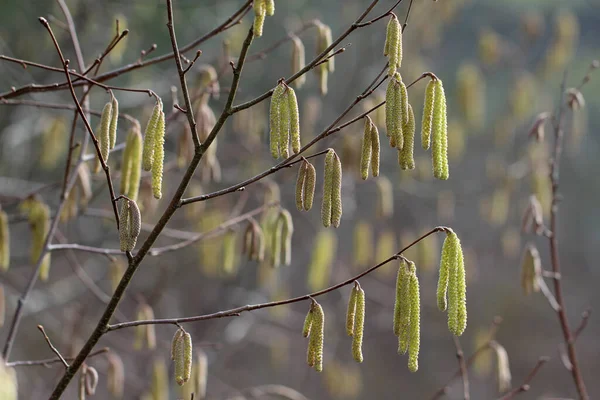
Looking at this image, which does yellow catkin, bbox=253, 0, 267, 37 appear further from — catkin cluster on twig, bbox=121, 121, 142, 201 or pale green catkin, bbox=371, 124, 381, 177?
catkin cluster on twig, bbox=121, 121, 142, 201

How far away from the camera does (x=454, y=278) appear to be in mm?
1473

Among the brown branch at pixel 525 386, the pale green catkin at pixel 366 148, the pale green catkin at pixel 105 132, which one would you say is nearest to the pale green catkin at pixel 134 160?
the pale green catkin at pixel 105 132

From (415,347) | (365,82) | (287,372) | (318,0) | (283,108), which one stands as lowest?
(287,372)

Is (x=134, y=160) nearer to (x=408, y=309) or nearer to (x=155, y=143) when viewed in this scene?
(x=155, y=143)

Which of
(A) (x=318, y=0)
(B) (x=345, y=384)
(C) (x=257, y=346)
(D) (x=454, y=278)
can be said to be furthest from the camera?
(C) (x=257, y=346)

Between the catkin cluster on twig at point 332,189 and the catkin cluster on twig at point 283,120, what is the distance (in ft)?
0.27

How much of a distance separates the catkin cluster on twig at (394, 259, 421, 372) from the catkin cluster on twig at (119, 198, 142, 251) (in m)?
0.57

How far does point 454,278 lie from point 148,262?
5985mm

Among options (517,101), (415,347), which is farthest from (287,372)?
(415,347)

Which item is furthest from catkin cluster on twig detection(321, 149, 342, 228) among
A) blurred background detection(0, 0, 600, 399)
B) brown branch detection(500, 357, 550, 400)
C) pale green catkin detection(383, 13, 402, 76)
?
brown branch detection(500, 357, 550, 400)

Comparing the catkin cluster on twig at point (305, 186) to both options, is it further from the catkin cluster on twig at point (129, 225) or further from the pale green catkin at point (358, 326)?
the catkin cluster on twig at point (129, 225)

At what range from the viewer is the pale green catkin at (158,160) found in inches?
61.1

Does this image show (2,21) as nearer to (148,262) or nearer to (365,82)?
(148,262)

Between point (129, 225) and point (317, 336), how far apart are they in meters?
0.48
